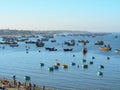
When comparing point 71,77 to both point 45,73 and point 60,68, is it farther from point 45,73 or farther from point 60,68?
point 60,68

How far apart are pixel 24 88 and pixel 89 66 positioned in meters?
39.7

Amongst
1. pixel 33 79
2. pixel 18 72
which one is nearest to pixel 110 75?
pixel 33 79

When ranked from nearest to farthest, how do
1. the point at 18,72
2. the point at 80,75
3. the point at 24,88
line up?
the point at 24,88, the point at 80,75, the point at 18,72

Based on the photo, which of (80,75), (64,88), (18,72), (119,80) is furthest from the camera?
(18,72)

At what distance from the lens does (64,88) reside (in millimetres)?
59688

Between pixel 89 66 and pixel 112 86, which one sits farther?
pixel 89 66

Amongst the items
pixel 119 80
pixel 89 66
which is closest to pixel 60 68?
pixel 89 66

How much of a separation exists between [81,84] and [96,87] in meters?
3.62

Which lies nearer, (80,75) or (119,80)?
(119,80)

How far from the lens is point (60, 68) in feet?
287

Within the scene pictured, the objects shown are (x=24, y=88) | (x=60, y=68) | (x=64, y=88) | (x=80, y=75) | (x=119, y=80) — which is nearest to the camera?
(x=24, y=88)

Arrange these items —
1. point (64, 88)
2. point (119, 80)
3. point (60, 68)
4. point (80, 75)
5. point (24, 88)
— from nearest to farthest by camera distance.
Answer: point (24, 88) → point (64, 88) → point (119, 80) → point (80, 75) → point (60, 68)

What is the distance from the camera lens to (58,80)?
2697 inches

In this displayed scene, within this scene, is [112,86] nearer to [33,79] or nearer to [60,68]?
[33,79]
